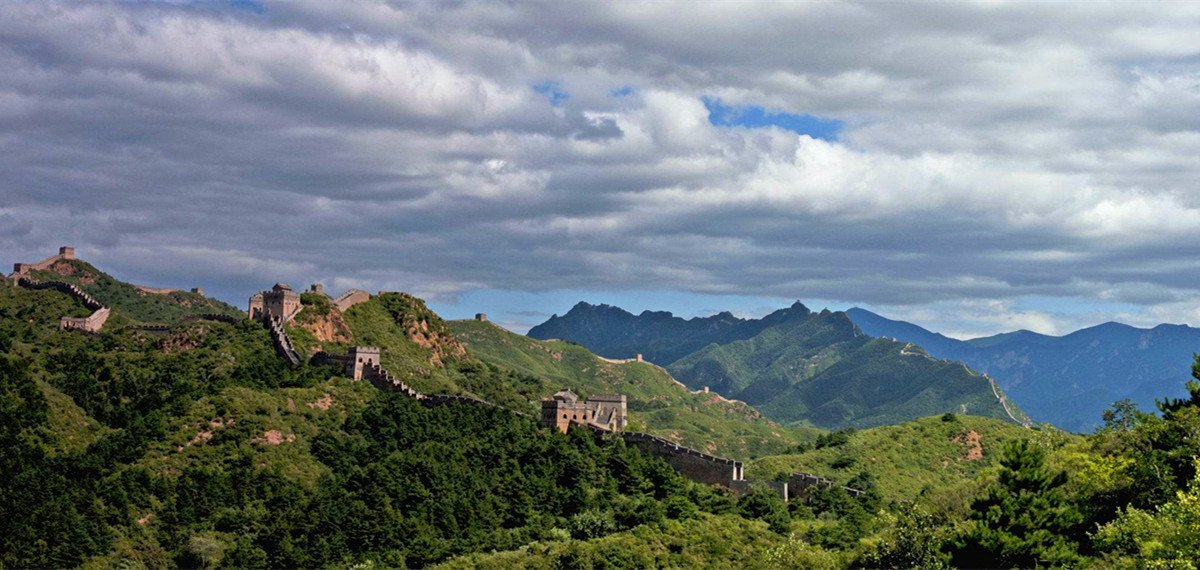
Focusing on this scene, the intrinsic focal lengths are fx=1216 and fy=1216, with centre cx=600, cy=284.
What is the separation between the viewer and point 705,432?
195 metres

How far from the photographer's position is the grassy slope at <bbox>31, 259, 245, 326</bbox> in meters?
155

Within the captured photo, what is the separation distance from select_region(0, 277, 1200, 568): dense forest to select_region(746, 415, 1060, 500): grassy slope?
40cm

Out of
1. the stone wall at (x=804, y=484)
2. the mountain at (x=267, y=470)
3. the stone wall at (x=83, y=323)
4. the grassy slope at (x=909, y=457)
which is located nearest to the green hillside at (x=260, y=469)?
the mountain at (x=267, y=470)

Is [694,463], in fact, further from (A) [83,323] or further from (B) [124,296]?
(B) [124,296]

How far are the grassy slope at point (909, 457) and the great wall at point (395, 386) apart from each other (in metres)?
6.45

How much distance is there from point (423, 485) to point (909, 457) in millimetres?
50954

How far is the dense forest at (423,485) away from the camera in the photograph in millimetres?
57938

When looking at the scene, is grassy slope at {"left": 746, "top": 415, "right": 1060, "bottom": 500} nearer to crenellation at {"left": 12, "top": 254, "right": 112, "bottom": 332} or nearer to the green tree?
the green tree

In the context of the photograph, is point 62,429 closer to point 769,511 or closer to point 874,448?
point 769,511

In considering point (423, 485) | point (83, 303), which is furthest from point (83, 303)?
point (423, 485)

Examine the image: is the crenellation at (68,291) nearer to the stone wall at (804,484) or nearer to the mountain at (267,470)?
the mountain at (267,470)

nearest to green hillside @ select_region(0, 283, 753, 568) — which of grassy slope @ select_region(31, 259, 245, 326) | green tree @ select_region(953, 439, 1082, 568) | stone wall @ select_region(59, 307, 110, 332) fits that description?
stone wall @ select_region(59, 307, 110, 332)

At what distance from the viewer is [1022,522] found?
2179 inches

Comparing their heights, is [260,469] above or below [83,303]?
below
